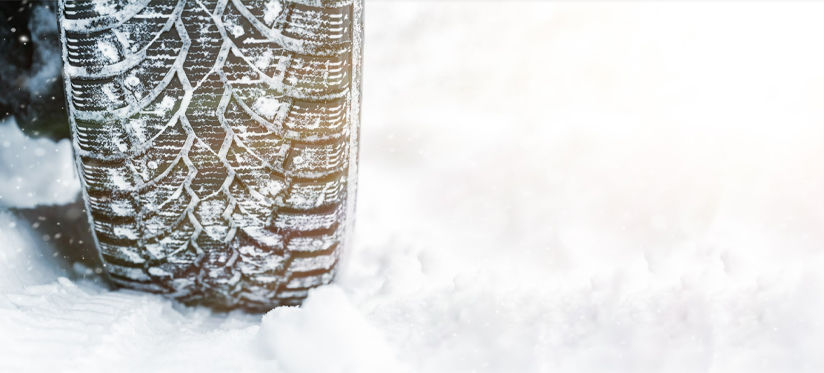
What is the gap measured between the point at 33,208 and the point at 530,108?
1220 mm

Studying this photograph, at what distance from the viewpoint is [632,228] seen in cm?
124

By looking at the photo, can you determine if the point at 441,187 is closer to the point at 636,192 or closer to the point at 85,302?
the point at 636,192

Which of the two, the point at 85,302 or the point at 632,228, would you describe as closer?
the point at 85,302

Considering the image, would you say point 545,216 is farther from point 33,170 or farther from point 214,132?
point 33,170

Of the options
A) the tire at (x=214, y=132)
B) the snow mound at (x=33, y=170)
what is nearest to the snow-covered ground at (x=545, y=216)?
the snow mound at (x=33, y=170)

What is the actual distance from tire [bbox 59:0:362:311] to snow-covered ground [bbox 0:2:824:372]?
119 mm

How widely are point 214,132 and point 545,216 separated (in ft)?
2.69

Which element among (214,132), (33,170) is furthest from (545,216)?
(33,170)

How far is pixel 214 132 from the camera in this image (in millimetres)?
810

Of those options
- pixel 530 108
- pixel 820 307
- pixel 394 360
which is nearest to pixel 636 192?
pixel 530 108

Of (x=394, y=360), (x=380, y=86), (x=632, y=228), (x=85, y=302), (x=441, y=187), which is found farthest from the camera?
(x=380, y=86)

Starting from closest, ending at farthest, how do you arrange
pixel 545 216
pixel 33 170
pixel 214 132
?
pixel 214 132
pixel 33 170
pixel 545 216

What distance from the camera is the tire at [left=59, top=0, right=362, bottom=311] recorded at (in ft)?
2.46

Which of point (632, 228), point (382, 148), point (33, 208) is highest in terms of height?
point (33, 208)
